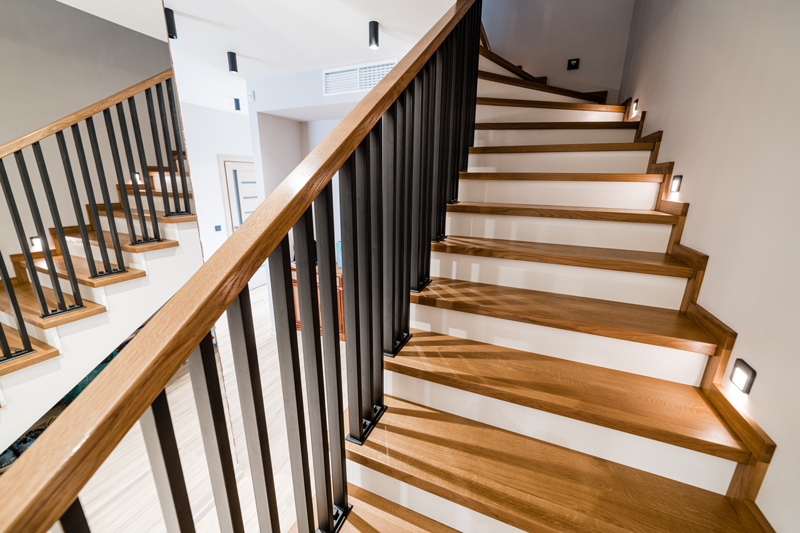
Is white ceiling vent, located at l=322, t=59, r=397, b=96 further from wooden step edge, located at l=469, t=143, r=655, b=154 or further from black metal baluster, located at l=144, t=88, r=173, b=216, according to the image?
black metal baluster, located at l=144, t=88, r=173, b=216

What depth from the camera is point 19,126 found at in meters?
0.89

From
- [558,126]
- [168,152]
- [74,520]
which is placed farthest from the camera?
[558,126]

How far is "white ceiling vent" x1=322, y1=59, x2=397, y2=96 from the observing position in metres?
3.15

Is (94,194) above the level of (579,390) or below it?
above

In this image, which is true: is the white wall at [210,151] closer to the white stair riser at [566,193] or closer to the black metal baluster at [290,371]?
the white stair riser at [566,193]

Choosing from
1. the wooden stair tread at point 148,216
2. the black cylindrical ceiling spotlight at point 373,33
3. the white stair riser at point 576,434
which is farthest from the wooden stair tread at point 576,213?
the black cylindrical ceiling spotlight at point 373,33

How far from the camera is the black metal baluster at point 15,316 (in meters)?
0.85

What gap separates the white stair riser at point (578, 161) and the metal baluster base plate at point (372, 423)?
147 centimetres

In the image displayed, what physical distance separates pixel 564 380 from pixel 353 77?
3256 millimetres

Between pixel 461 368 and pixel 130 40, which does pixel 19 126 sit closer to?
pixel 130 40

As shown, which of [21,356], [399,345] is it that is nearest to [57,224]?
[21,356]

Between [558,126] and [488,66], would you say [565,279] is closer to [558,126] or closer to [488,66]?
[558,126]

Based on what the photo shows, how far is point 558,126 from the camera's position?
1.96 meters

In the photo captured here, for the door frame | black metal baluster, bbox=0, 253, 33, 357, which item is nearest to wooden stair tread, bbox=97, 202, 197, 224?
black metal baluster, bbox=0, 253, 33, 357
